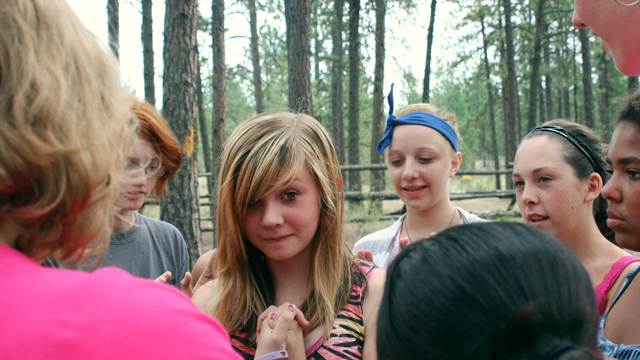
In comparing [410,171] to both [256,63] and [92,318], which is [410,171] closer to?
[92,318]

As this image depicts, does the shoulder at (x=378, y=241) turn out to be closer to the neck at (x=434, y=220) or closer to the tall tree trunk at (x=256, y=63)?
the neck at (x=434, y=220)

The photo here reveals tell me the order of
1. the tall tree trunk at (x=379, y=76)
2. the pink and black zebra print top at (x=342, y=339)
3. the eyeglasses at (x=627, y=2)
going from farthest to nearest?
the tall tree trunk at (x=379, y=76) → the pink and black zebra print top at (x=342, y=339) → the eyeglasses at (x=627, y=2)

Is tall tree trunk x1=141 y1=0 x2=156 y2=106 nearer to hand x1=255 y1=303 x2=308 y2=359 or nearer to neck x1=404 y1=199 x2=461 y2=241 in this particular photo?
neck x1=404 y1=199 x2=461 y2=241

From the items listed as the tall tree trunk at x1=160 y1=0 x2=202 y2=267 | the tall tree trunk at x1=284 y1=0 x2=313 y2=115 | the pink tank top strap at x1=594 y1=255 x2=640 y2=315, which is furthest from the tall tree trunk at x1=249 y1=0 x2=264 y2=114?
the pink tank top strap at x1=594 y1=255 x2=640 y2=315

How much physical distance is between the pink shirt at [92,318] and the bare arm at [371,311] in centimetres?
103

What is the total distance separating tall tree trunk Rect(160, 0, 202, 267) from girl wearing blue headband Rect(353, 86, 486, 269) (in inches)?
121

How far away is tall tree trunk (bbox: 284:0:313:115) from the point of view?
7371 millimetres

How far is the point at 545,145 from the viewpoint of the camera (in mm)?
2414

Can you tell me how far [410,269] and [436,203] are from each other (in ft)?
6.98

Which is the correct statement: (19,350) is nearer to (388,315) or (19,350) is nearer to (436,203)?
(388,315)

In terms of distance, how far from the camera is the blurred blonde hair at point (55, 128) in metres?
0.73

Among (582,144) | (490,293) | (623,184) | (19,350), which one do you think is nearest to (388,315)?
(490,293)

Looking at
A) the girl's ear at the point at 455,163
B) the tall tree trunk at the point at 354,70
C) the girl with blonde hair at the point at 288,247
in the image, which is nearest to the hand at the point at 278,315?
the girl with blonde hair at the point at 288,247

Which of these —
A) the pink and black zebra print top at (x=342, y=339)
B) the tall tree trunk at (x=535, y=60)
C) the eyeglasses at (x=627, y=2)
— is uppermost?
the tall tree trunk at (x=535, y=60)
